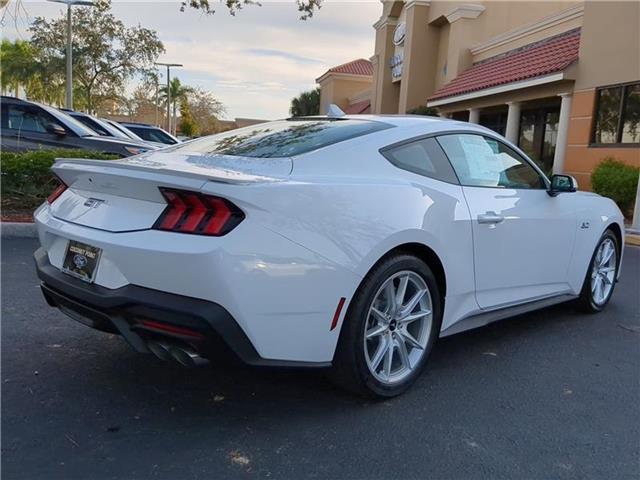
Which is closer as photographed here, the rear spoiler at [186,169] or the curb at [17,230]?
the rear spoiler at [186,169]

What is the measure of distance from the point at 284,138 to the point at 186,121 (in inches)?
2539

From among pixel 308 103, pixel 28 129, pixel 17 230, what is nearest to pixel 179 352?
pixel 17 230

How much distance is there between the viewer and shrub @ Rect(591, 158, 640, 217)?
1135 cm

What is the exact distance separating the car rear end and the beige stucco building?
11453 mm

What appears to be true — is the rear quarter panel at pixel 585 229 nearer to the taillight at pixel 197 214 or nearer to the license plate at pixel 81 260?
the taillight at pixel 197 214

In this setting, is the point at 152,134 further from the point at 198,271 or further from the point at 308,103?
the point at 308,103

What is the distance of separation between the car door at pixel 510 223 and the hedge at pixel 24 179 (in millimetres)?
6427

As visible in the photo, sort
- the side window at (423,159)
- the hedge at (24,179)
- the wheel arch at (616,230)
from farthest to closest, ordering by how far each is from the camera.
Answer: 1. the hedge at (24,179)
2. the wheel arch at (616,230)
3. the side window at (423,159)

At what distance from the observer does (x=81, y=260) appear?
2.75 metres

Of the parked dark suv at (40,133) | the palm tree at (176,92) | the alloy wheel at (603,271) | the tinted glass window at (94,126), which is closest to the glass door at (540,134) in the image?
the tinted glass window at (94,126)

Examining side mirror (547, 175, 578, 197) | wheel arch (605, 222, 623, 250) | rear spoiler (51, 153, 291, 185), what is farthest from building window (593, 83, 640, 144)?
rear spoiler (51, 153, 291, 185)

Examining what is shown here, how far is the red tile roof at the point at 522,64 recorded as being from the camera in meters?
14.5

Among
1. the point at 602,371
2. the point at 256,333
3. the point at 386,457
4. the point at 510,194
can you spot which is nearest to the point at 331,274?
the point at 256,333

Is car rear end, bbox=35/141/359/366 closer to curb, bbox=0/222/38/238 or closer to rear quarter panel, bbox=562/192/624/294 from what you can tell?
rear quarter panel, bbox=562/192/624/294
